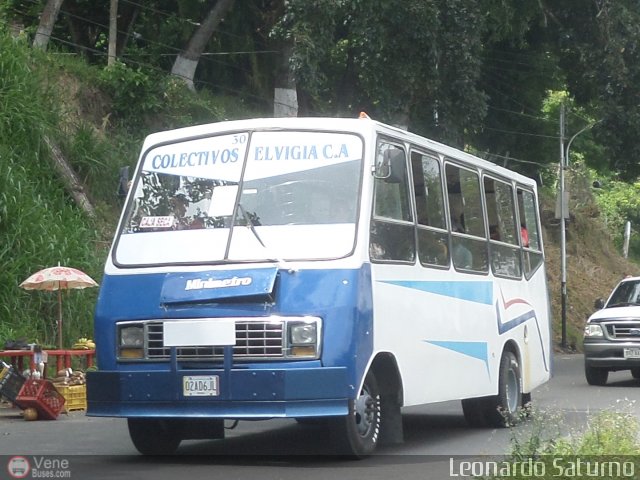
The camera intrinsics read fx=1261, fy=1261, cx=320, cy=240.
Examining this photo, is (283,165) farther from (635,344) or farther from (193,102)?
(193,102)

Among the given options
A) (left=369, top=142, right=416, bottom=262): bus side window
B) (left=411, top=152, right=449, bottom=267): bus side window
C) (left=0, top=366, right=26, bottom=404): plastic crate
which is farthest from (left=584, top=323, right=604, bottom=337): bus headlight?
(left=369, top=142, right=416, bottom=262): bus side window

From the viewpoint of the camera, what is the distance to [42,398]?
15.3 metres

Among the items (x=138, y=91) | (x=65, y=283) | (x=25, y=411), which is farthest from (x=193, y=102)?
(x=25, y=411)

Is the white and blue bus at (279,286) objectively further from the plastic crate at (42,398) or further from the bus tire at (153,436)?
the plastic crate at (42,398)

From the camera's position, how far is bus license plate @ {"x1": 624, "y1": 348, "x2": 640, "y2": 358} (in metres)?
20.8

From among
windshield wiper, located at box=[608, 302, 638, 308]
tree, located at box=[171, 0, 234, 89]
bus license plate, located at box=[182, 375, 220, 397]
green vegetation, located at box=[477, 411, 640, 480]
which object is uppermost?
tree, located at box=[171, 0, 234, 89]

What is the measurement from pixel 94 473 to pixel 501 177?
22.9 ft

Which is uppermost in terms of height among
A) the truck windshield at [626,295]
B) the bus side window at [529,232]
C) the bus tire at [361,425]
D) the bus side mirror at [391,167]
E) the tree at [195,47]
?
the tree at [195,47]

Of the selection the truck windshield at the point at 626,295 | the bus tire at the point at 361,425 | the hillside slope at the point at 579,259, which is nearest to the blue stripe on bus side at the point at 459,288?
the bus tire at the point at 361,425

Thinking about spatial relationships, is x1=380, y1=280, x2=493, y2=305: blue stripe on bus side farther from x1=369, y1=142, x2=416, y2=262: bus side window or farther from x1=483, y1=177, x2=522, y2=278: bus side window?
x1=483, y1=177, x2=522, y2=278: bus side window

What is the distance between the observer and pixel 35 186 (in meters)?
22.2

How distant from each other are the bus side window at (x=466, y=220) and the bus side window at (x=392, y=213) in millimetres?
1269

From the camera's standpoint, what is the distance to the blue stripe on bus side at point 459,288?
11736 mm

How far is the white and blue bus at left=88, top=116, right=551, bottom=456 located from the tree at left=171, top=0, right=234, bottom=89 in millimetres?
16618
